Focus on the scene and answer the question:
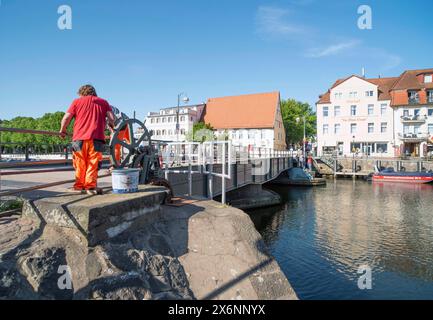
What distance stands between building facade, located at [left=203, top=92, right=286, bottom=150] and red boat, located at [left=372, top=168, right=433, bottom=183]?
783 inches

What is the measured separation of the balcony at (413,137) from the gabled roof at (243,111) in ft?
65.9

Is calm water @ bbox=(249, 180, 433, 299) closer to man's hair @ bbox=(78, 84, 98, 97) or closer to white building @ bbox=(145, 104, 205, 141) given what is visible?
man's hair @ bbox=(78, 84, 98, 97)

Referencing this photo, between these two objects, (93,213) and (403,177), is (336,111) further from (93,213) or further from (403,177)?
(93,213)

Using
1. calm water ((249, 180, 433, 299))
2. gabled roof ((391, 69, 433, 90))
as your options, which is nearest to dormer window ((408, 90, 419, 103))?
gabled roof ((391, 69, 433, 90))

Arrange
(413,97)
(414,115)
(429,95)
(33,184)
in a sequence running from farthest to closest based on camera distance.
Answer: (413,97), (414,115), (429,95), (33,184)

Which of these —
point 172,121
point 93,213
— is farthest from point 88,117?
point 172,121

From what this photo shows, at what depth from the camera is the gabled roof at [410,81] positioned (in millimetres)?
45688

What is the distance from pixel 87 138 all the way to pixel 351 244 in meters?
11.3

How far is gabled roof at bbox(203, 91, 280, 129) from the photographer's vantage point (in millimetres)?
55406

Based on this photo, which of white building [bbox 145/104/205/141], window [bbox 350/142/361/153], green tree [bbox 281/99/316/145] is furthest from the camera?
green tree [bbox 281/99/316/145]

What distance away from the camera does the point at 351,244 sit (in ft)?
39.5

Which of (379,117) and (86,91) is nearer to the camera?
(86,91)

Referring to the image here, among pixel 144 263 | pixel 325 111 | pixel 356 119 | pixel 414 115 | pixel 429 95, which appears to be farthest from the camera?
pixel 325 111

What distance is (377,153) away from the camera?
4697 cm
